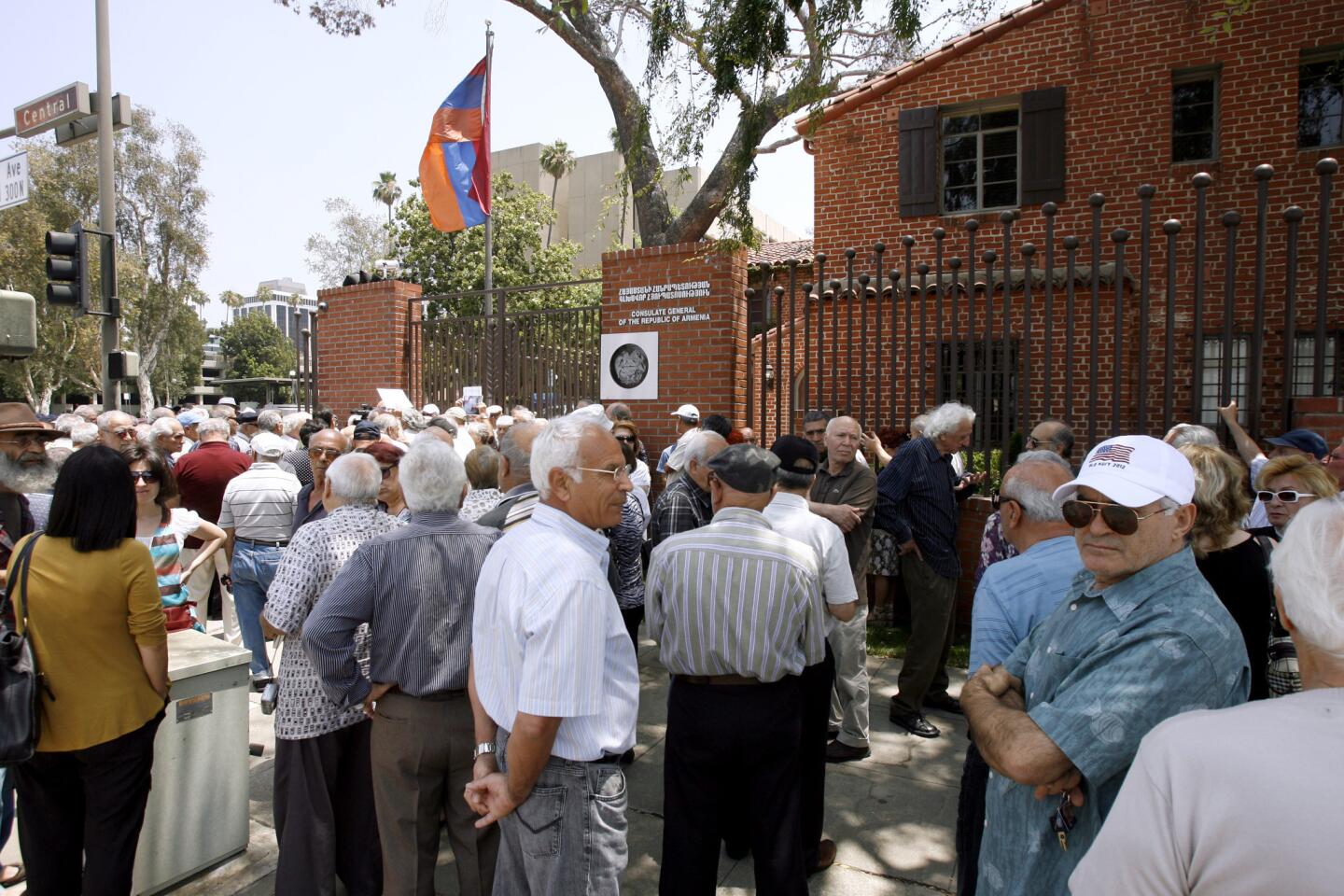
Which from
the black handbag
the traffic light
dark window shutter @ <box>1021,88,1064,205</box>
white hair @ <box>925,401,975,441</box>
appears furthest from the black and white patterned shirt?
dark window shutter @ <box>1021,88,1064,205</box>

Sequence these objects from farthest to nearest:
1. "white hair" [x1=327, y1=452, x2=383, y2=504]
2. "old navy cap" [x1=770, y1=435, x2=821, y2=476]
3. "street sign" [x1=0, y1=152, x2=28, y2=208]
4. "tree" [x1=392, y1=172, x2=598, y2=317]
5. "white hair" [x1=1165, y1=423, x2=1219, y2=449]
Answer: "tree" [x1=392, y1=172, x2=598, y2=317] → "street sign" [x1=0, y1=152, x2=28, y2=208] → "white hair" [x1=1165, y1=423, x2=1219, y2=449] → "old navy cap" [x1=770, y1=435, x2=821, y2=476] → "white hair" [x1=327, y1=452, x2=383, y2=504]

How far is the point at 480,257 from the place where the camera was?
80.1 feet

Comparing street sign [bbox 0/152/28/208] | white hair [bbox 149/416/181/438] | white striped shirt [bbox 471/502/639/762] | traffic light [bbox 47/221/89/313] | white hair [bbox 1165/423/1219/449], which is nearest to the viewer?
white striped shirt [bbox 471/502/639/762]

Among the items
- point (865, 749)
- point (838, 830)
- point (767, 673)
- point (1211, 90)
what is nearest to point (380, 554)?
point (767, 673)

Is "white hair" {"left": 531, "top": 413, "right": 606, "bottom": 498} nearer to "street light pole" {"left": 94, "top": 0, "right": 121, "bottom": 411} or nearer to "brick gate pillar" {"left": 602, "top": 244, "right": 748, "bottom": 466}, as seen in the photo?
"brick gate pillar" {"left": 602, "top": 244, "right": 748, "bottom": 466}

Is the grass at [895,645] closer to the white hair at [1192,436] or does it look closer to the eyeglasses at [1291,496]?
the white hair at [1192,436]

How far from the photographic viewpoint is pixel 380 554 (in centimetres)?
284

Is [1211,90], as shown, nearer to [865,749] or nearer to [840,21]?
[840,21]

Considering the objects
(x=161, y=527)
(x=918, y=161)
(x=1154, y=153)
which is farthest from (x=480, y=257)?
(x=161, y=527)

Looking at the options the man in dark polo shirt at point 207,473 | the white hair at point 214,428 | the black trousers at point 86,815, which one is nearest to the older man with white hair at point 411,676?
the black trousers at point 86,815

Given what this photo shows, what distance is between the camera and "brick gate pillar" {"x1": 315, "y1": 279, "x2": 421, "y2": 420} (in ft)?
34.7

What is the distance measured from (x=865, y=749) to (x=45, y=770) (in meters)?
3.79

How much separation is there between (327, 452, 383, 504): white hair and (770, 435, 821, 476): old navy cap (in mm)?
1806

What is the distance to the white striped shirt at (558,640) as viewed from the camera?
6.58 feet
